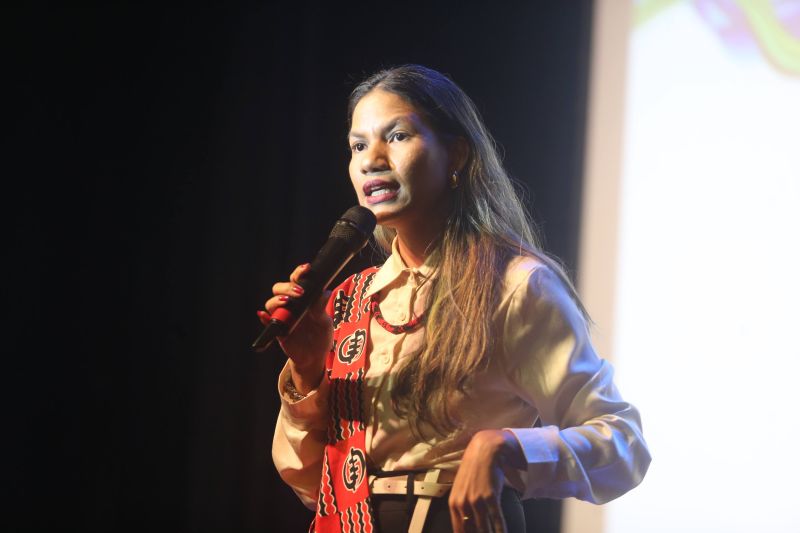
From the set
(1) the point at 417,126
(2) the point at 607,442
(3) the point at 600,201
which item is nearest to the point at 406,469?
(2) the point at 607,442

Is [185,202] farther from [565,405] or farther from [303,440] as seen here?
[565,405]

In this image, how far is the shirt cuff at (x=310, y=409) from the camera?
1511 millimetres

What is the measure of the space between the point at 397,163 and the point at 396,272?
0.70 ft

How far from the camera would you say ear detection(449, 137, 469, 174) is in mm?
1650

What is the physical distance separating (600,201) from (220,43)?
1.30 m

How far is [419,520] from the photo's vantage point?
137 cm

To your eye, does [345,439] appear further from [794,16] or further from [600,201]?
[794,16]

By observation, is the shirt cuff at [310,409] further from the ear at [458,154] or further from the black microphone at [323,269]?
the ear at [458,154]

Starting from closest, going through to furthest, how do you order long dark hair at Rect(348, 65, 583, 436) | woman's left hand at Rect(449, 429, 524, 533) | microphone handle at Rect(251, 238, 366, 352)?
woman's left hand at Rect(449, 429, 524, 533) < microphone handle at Rect(251, 238, 366, 352) < long dark hair at Rect(348, 65, 583, 436)

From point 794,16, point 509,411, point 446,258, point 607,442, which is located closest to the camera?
point 607,442

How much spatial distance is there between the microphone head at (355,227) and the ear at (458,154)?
254 mm

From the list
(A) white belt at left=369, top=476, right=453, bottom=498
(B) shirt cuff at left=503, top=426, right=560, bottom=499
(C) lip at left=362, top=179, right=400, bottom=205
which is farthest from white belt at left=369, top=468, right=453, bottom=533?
(C) lip at left=362, top=179, right=400, bottom=205

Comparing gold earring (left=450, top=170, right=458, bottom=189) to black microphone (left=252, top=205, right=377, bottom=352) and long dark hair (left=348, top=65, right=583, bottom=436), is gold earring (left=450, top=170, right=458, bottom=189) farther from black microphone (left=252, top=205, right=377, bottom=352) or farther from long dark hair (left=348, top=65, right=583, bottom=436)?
black microphone (left=252, top=205, right=377, bottom=352)

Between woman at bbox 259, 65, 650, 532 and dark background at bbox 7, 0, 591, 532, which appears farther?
dark background at bbox 7, 0, 591, 532
